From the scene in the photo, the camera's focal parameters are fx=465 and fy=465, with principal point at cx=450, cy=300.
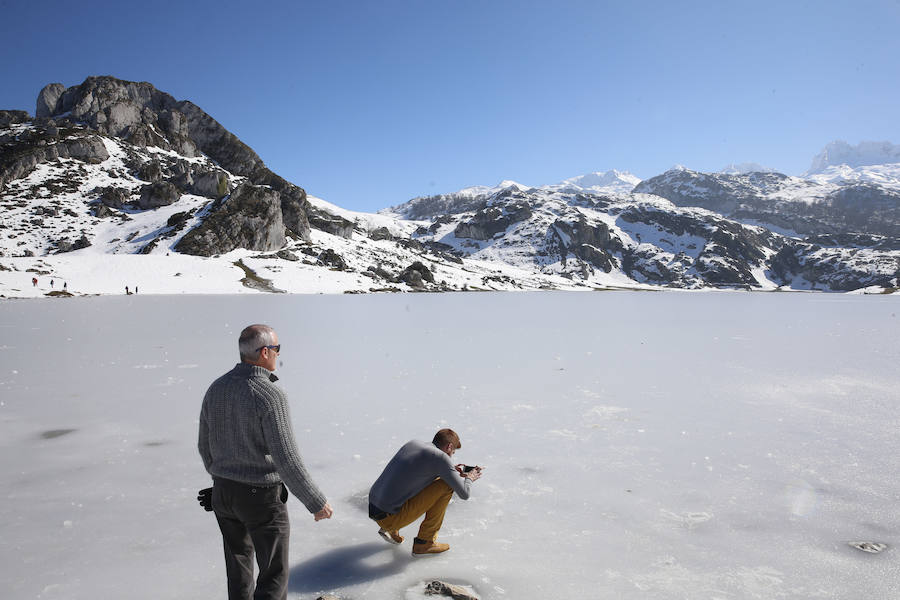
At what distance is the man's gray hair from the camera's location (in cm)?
368

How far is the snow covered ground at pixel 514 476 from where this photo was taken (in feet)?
16.0

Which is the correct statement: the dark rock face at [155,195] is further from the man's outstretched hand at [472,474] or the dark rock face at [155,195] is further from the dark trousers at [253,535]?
the dark trousers at [253,535]

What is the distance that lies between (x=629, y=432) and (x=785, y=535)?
388 cm

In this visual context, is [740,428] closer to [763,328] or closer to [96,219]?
[763,328]

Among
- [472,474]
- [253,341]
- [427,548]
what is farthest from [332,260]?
[253,341]

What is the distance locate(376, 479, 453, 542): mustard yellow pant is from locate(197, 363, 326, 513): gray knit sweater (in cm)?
181

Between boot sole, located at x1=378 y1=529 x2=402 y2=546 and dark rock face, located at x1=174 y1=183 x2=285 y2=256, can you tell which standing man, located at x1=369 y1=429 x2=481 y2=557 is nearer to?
boot sole, located at x1=378 y1=529 x2=402 y2=546

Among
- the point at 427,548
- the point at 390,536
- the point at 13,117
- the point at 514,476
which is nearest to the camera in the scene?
the point at 427,548

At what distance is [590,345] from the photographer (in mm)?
22109

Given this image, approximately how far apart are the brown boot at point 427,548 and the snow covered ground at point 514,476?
0.09 meters

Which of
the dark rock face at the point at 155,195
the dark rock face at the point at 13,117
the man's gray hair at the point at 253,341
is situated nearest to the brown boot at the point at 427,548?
the man's gray hair at the point at 253,341

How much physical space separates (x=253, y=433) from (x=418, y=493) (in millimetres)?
2417

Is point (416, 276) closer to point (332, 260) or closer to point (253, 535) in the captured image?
point (332, 260)

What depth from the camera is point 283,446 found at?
12.1ft
